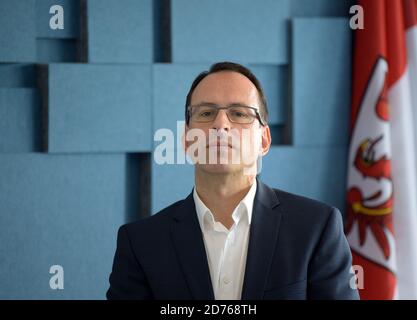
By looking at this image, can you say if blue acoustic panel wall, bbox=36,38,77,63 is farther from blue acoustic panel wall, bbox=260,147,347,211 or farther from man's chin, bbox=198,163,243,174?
man's chin, bbox=198,163,243,174

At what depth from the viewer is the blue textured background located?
101 inches

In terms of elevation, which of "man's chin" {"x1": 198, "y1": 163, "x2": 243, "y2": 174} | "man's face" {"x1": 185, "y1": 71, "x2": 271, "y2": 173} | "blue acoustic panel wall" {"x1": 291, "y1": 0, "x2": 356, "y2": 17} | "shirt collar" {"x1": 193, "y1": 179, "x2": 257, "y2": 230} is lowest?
"shirt collar" {"x1": 193, "y1": 179, "x2": 257, "y2": 230}

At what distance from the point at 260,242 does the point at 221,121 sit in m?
0.20

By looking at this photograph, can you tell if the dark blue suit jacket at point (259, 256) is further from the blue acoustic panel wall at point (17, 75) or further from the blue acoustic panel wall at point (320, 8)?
the blue acoustic panel wall at point (320, 8)

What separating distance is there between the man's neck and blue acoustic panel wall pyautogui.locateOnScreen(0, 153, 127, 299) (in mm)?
→ 1491

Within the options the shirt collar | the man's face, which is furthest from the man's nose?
the shirt collar

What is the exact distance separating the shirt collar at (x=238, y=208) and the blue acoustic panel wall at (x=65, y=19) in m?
1.58

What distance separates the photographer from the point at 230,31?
2.78m

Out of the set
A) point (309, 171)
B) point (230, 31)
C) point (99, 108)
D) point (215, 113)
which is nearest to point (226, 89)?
point (215, 113)

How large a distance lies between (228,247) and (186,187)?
5.14ft

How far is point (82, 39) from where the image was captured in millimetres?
2654

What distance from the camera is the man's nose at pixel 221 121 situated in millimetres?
1152

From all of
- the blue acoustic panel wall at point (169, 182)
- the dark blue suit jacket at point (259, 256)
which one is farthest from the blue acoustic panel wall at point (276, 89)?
the dark blue suit jacket at point (259, 256)

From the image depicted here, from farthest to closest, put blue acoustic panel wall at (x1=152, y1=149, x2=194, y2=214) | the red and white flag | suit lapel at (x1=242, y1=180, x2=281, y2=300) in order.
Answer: the red and white flag, blue acoustic panel wall at (x1=152, y1=149, x2=194, y2=214), suit lapel at (x1=242, y1=180, x2=281, y2=300)
